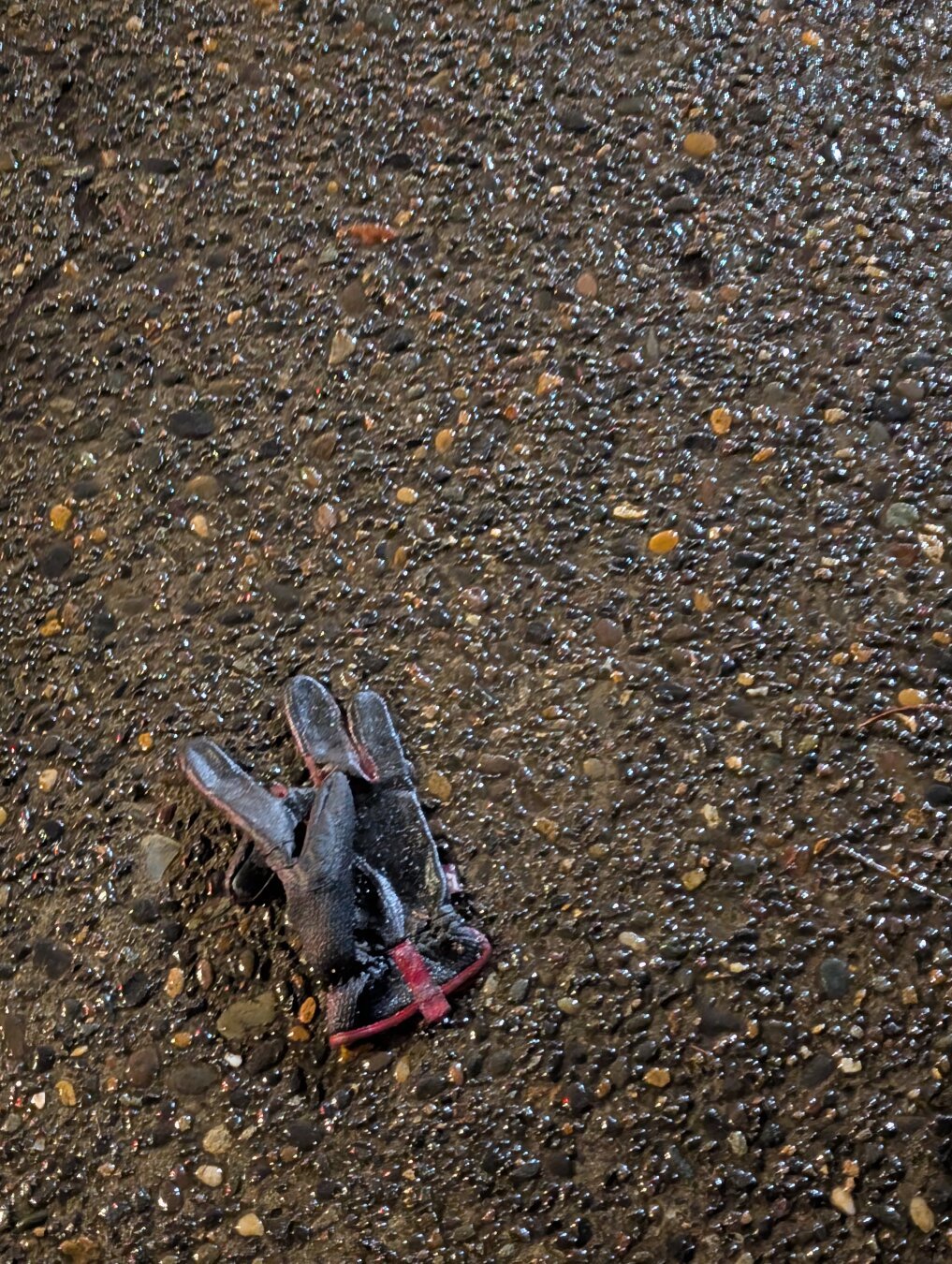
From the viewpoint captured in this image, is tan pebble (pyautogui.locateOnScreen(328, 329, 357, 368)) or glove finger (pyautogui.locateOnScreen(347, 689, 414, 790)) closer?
glove finger (pyautogui.locateOnScreen(347, 689, 414, 790))

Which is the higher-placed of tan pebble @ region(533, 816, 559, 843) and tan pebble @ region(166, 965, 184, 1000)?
tan pebble @ region(166, 965, 184, 1000)

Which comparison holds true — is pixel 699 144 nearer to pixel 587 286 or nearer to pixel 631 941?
pixel 587 286

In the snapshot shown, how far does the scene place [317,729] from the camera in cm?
130

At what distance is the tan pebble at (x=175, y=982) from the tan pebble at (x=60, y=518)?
60 cm

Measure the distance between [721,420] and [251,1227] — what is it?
1068mm

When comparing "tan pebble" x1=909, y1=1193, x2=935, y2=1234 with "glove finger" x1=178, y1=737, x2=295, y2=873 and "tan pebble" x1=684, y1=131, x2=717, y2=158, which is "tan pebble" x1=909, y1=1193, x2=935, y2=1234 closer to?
"glove finger" x1=178, y1=737, x2=295, y2=873

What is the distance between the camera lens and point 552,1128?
1155 mm

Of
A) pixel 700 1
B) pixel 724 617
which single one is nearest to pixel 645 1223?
pixel 724 617

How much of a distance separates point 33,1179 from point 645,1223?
0.66 m

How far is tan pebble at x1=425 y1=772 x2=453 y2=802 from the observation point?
4.25 feet

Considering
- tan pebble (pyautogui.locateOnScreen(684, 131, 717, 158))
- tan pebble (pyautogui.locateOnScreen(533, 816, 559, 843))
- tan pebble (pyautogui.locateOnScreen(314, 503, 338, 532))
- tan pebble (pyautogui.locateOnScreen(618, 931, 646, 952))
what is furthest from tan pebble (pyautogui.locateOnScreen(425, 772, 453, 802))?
tan pebble (pyautogui.locateOnScreen(684, 131, 717, 158))

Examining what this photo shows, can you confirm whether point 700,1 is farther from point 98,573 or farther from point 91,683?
point 91,683

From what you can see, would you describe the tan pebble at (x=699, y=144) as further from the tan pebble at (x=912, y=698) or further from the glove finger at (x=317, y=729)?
the glove finger at (x=317, y=729)

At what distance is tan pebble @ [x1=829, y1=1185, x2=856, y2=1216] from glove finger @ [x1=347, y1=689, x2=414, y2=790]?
0.60 metres
